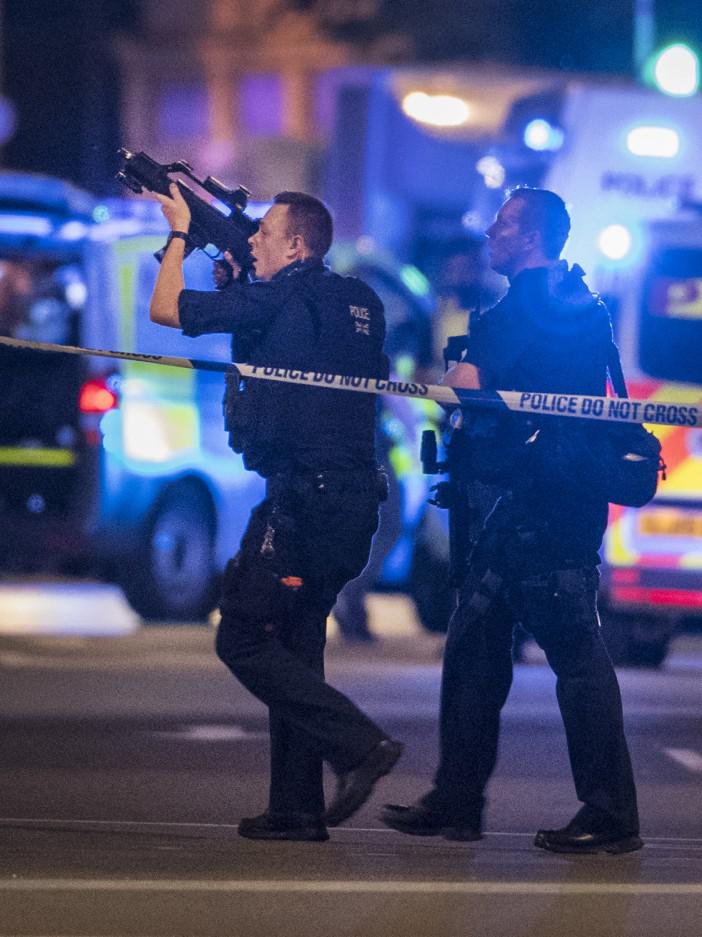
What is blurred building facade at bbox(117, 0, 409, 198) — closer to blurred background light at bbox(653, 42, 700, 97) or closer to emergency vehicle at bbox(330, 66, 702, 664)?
emergency vehicle at bbox(330, 66, 702, 664)

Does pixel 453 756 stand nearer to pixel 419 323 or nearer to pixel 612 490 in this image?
pixel 612 490

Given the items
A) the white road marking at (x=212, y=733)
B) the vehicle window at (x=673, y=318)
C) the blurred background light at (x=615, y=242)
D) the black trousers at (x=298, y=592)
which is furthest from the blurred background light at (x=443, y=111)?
the black trousers at (x=298, y=592)

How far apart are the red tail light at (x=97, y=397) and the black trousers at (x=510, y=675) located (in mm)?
6660

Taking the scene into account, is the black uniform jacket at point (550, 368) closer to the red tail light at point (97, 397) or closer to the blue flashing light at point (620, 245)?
the blue flashing light at point (620, 245)

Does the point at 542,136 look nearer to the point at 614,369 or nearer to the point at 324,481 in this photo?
the point at 614,369

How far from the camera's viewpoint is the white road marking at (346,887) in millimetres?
5602

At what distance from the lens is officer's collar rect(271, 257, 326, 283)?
246 inches

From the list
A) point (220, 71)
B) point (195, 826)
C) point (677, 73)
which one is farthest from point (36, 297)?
point (220, 71)

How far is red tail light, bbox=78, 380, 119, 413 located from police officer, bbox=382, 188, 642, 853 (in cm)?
661

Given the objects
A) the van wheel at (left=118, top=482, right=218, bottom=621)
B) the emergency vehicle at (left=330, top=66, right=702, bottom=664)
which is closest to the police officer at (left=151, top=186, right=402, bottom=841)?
the emergency vehicle at (left=330, top=66, right=702, bottom=664)

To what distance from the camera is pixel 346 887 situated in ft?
18.6

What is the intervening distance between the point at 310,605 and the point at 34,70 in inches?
1887

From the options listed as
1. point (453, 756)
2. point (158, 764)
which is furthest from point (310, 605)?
point (158, 764)

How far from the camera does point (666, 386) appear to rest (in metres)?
10.8
